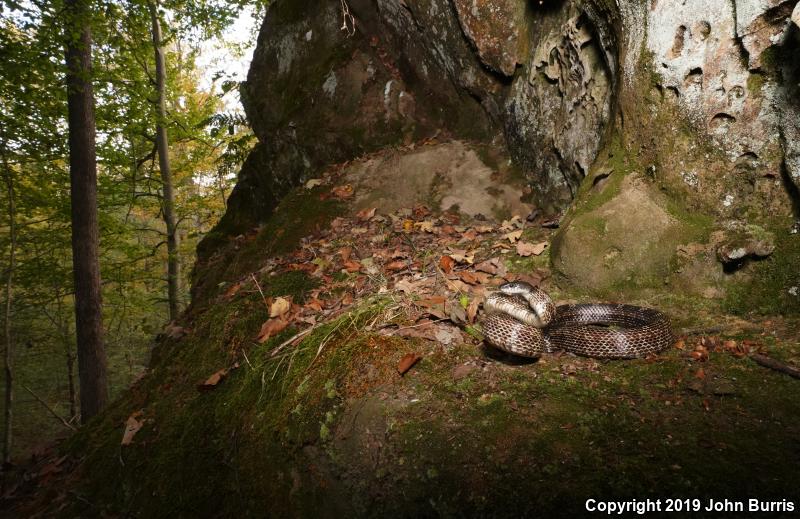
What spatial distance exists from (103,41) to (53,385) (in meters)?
14.9

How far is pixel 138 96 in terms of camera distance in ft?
35.6

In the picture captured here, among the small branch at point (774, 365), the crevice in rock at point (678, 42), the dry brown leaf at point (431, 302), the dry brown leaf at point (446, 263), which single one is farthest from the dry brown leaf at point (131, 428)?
the crevice in rock at point (678, 42)

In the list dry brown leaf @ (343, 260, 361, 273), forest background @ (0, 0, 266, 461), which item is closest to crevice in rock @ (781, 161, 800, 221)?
dry brown leaf @ (343, 260, 361, 273)

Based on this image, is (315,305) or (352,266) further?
(352,266)

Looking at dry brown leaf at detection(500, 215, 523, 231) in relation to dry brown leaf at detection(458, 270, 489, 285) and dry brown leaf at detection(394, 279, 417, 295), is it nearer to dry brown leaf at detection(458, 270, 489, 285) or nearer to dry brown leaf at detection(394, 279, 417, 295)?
dry brown leaf at detection(458, 270, 489, 285)

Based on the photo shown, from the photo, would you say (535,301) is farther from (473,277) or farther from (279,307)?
(279,307)

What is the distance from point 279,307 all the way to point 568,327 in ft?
9.40

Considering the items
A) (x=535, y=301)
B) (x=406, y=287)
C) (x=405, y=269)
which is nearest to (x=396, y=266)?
(x=405, y=269)

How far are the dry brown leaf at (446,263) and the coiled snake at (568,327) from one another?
0.83 metres

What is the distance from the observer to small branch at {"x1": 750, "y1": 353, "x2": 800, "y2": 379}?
2361mm

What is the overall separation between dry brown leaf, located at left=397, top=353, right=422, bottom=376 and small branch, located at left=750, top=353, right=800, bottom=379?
2226mm

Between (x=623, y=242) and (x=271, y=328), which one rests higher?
(x=623, y=242)

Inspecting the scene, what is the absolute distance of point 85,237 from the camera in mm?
8234

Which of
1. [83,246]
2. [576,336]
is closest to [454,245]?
[576,336]
